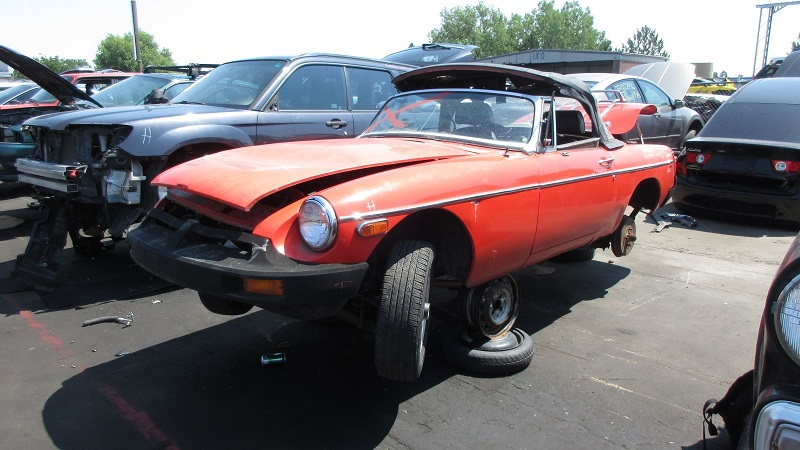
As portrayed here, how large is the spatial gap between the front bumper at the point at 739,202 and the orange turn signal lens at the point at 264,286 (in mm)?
6254

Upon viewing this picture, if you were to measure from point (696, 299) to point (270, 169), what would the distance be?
12.0 ft

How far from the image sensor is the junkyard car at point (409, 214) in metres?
2.71

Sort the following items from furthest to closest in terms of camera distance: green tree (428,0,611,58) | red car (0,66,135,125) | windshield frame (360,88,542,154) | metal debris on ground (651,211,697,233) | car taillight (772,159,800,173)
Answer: green tree (428,0,611,58)
metal debris on ground (651,211,697,233)
car taillight (772,159,800,173)
red car (0,66,135,125)
windshield frame (360,88,542,154)

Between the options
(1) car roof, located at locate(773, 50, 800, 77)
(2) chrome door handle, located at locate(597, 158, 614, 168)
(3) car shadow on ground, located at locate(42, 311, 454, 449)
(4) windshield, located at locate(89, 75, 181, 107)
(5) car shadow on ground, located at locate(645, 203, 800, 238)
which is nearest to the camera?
(3) car shadow on ground, located at locate(42, 311, 454, 449)

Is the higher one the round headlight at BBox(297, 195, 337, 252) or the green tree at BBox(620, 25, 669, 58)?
the green tree at BBox(620, 25, 669, 58)

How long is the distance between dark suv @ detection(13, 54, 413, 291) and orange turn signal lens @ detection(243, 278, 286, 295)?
2544 mm

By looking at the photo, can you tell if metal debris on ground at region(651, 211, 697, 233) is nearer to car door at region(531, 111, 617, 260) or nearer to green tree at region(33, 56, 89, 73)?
car door at region(531, 111, 617, 260)

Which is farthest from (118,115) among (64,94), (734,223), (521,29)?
(521,29)

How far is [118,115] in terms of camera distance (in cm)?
504

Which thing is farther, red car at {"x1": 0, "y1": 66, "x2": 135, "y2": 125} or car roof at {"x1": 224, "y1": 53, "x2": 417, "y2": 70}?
red car at {"x1": 0, "y1": 66, "x2": 135, "y2": 125}

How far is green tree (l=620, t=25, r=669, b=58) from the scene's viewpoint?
9644 cm

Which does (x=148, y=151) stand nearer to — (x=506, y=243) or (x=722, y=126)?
(x=506, y=243)

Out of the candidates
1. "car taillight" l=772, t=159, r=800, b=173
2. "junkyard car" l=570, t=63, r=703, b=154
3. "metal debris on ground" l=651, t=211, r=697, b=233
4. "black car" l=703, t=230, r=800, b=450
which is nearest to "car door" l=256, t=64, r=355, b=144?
"metal debris on ground" l=651, t=211, r=697, b=233

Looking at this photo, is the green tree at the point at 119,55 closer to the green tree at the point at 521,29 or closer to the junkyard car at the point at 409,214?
the green tree at the point at 521,29
